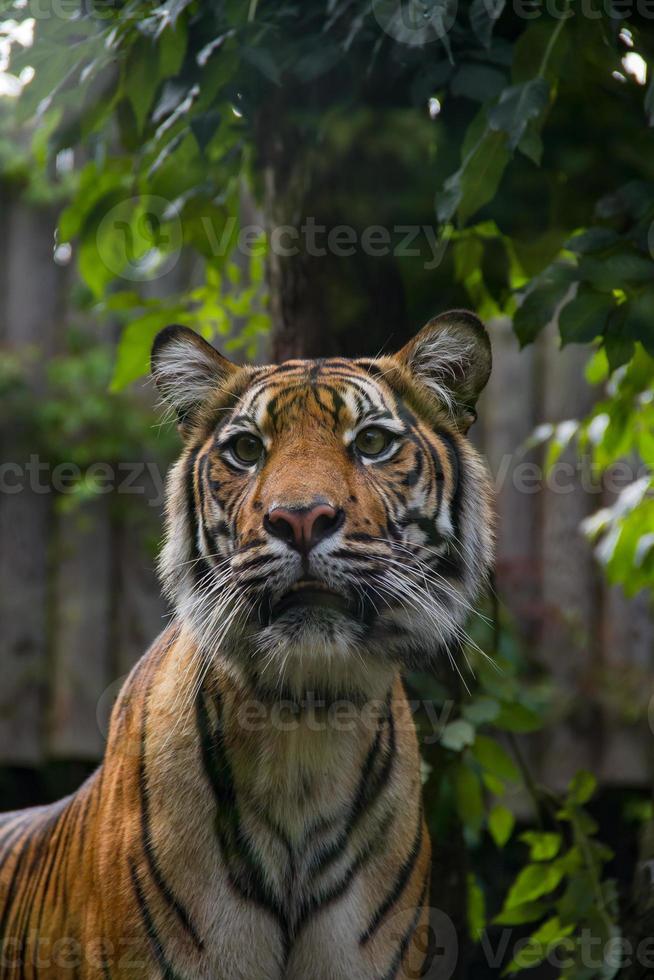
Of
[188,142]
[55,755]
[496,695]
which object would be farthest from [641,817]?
[188,142]

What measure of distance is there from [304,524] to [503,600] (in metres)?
3.41

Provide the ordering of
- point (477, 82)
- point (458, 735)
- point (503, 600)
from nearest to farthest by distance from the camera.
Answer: point (477, 82), point (458, 735), point (503, 600)

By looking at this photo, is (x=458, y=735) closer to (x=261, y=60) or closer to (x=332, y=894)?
(x=332, y=894)

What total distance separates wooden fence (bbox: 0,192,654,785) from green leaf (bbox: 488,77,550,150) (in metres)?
3.00

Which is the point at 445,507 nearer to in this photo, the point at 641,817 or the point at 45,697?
the point at 641,817

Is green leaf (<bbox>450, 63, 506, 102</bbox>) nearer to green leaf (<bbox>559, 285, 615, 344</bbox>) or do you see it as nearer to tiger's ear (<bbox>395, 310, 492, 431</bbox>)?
green leaf (<bbox>559, 285, 615, 344</bbox>)

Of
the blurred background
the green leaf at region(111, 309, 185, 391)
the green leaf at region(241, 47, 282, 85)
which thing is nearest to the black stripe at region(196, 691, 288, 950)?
the blurred background

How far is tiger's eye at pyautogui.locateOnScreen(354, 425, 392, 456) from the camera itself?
229cm

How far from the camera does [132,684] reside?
2682 mm

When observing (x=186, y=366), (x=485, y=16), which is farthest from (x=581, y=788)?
(x=485, y=16)

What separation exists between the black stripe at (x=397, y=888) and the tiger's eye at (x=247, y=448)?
861 mm

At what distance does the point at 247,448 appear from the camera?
2.34 metres

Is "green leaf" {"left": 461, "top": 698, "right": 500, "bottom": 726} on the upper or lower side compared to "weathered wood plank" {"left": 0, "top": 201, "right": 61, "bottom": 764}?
lower

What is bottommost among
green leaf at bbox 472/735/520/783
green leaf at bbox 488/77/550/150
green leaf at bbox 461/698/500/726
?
green leaf at bbox 472/735/520/783
